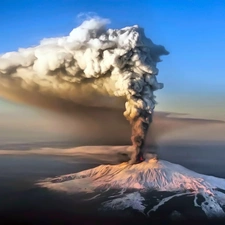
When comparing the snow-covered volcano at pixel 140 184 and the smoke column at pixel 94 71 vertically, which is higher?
the smoke column at pixel 94 71

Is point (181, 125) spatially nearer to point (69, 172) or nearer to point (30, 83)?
point (69, 172)

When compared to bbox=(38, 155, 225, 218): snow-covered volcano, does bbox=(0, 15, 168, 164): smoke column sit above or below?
above

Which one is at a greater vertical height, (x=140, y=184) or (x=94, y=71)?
(x=94, y=71)

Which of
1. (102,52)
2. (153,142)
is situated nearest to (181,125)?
(153,142)
